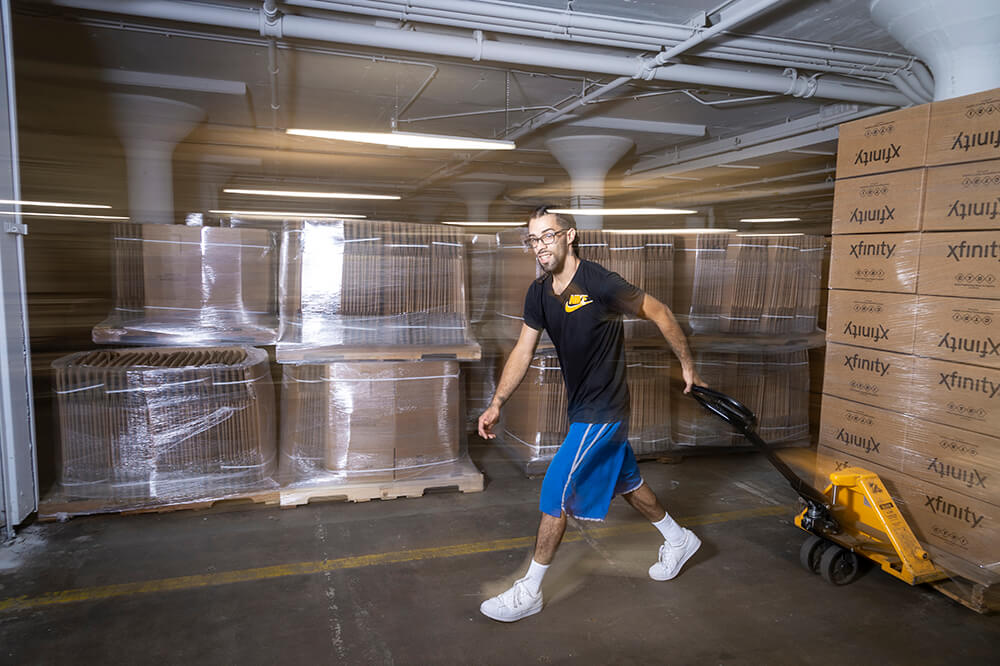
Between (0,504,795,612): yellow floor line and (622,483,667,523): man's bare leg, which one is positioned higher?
(622,483,667,523): man's bare leg

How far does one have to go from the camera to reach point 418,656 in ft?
8.36

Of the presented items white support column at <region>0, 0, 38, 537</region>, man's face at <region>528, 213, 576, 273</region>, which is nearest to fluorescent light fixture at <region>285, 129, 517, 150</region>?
white support column at <region>0, 0, 38, 537</region>

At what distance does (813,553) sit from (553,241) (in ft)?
7.68

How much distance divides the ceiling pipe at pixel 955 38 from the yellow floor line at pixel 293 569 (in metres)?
3.45

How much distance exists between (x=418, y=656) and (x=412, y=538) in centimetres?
117

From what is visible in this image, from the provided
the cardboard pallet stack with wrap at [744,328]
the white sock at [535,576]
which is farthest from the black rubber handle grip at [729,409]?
the cardboard pallet stack with wrap at [744,328]

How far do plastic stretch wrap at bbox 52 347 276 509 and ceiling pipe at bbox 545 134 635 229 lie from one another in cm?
644

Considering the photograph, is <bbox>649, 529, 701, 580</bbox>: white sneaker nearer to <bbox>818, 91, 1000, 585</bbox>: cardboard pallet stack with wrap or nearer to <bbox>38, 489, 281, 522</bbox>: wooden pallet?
<bbox>818, 91, 1000, 585</bbox>: cardboard pallet stack with wrap

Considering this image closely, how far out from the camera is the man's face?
112 inches

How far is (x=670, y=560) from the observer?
321 centimetres

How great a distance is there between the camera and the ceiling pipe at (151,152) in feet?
24.8

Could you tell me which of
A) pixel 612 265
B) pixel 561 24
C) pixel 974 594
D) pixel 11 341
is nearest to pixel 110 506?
pixel 11 341

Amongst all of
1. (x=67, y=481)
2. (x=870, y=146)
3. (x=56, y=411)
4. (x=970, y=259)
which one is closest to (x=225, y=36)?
(x=56, y=411)

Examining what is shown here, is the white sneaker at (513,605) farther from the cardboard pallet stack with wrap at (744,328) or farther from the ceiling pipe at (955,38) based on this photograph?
the ceiling pipe at (955,38)
